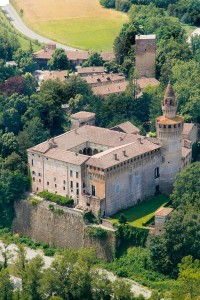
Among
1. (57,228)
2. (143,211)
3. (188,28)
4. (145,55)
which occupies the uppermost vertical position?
(145,55)

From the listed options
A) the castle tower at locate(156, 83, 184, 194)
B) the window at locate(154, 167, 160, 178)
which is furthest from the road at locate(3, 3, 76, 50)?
the window at locate(154, 167, 160, 178)

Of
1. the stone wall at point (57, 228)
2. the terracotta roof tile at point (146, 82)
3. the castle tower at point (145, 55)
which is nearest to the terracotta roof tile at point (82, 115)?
the stone wall at point (57, 228)

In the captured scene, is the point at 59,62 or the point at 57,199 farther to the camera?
the point at 59,62

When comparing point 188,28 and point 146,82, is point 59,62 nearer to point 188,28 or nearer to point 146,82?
point 146,82

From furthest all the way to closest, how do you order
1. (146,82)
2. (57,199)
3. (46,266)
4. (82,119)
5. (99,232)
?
(146,82) < (82,119) < (57,199) < (99,232) < (46,266)

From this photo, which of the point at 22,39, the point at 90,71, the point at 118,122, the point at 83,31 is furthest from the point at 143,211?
the point at 83,31

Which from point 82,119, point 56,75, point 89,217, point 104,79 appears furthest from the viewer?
point 56,75

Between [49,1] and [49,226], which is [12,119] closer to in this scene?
[49,226]

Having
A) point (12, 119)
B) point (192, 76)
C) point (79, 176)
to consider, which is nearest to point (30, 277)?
point (79, 176)
